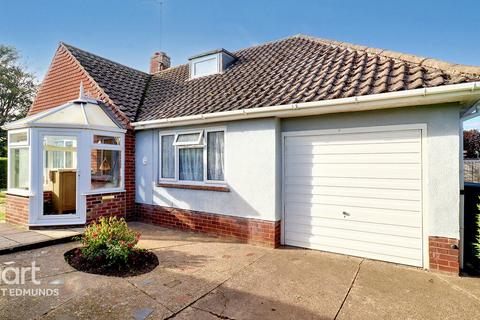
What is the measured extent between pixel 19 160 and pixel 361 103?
366 inches

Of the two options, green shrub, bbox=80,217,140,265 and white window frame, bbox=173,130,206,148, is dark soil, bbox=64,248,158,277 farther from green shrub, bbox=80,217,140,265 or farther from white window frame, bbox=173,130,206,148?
white window frame, bbox=173,130,206,148

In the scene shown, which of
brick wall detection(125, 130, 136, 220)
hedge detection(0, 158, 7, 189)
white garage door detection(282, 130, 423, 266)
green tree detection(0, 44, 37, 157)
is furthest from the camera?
green tree detection(0, 44, 37, 157)

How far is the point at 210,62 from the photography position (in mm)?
9984

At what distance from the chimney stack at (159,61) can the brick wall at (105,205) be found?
8.79 metres

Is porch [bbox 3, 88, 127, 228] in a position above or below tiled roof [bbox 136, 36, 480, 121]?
below

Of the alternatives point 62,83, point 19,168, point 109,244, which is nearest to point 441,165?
point 109,244

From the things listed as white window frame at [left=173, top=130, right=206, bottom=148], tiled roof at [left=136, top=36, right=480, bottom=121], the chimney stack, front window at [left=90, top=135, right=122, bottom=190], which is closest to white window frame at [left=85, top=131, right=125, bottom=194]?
front window at [left=90, top=135, right=122, bottom=190]

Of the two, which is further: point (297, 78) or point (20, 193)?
point (20, 193)

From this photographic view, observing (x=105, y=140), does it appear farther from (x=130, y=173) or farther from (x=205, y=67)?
(x=205, y=67)

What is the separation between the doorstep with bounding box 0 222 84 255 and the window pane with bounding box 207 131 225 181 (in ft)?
12.2

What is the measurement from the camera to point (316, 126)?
18.6 feet

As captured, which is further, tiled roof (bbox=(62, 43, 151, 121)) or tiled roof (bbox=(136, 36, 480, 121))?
tiled roof (bbox=(62, 43, 151, 121))

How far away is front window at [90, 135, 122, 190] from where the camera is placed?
7.50m

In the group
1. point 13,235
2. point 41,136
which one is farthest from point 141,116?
point 13,235
